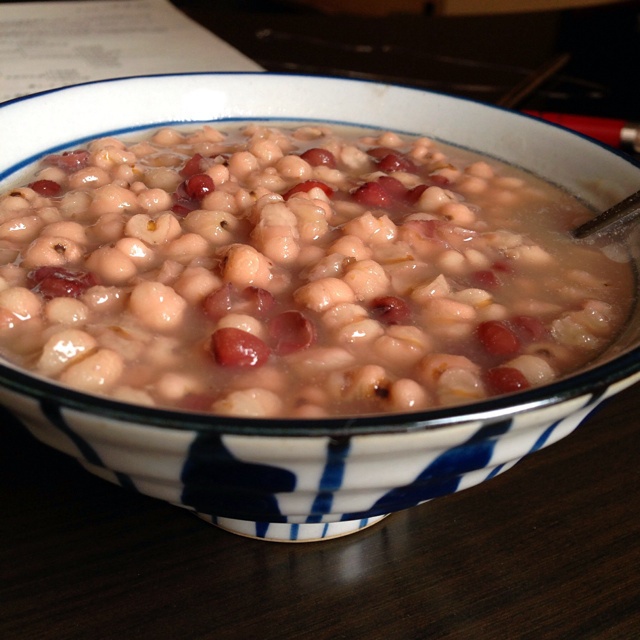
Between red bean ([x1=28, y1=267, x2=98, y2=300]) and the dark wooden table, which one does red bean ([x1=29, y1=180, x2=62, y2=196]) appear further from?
the dark wooden table

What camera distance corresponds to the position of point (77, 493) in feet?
3.48

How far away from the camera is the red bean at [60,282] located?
1.08 metres

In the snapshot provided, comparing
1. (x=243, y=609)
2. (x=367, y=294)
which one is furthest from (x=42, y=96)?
(x=243, y=609)

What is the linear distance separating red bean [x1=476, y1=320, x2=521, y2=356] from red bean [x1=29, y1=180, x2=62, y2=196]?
799 mm

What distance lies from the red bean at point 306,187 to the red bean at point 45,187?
0.41 m

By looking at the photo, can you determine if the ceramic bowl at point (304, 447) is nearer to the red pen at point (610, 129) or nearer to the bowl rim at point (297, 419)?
the bowl rim at point (297, 419)

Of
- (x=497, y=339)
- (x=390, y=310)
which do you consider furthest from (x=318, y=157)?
(x=497, y=339)

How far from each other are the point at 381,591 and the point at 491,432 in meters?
0.34

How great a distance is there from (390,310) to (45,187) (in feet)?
2.25

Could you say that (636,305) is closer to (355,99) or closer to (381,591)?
(381,591)

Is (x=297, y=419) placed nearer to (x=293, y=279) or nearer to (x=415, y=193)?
(x=293, y=279)

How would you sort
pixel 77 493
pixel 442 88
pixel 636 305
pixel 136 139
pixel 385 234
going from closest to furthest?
1. pixel 77 493
2. pixel 636 305
3. pixel 385 234
4. pixel 136 139
5. pixel 442 88

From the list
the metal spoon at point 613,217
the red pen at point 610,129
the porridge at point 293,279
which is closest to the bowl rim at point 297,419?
the porridge at point 293,279

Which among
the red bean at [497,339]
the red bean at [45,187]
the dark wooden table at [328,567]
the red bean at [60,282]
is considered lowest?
the dark wooden table at [328,567]
